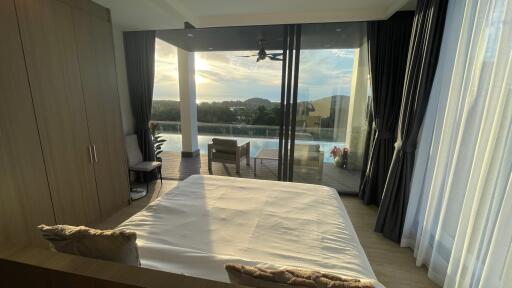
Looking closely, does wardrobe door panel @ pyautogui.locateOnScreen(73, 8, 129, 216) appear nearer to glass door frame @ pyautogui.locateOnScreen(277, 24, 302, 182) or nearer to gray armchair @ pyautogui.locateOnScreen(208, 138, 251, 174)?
gray armchair @ pyautogui.locateOnScreen(208, 138, 251, 174)

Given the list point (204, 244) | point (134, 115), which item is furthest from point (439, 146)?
point (134, 115)

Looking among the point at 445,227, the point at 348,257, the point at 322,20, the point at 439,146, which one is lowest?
the point at 445,227

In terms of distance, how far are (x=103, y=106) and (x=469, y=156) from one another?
3.55m

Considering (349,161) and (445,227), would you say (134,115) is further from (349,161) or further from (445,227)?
(445,227)

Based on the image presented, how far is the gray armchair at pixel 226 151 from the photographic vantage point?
4.17 m

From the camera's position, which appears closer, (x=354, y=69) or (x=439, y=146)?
(x=439, y=146)

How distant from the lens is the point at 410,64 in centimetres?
228

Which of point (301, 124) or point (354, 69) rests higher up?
point (354, 69)

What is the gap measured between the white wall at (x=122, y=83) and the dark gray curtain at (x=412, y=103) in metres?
3.86

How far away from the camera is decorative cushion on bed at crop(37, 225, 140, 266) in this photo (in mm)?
1065

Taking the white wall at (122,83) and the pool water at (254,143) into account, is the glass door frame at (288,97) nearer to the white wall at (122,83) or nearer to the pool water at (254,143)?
the pool water at (254,143)

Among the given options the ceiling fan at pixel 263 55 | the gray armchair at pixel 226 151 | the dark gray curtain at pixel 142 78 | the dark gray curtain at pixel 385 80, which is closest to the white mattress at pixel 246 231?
the dark gray curtain at pixel 385 80

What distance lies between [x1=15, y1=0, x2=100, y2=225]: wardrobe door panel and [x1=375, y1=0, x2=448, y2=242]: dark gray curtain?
332 centimetres

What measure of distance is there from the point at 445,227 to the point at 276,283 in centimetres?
183
